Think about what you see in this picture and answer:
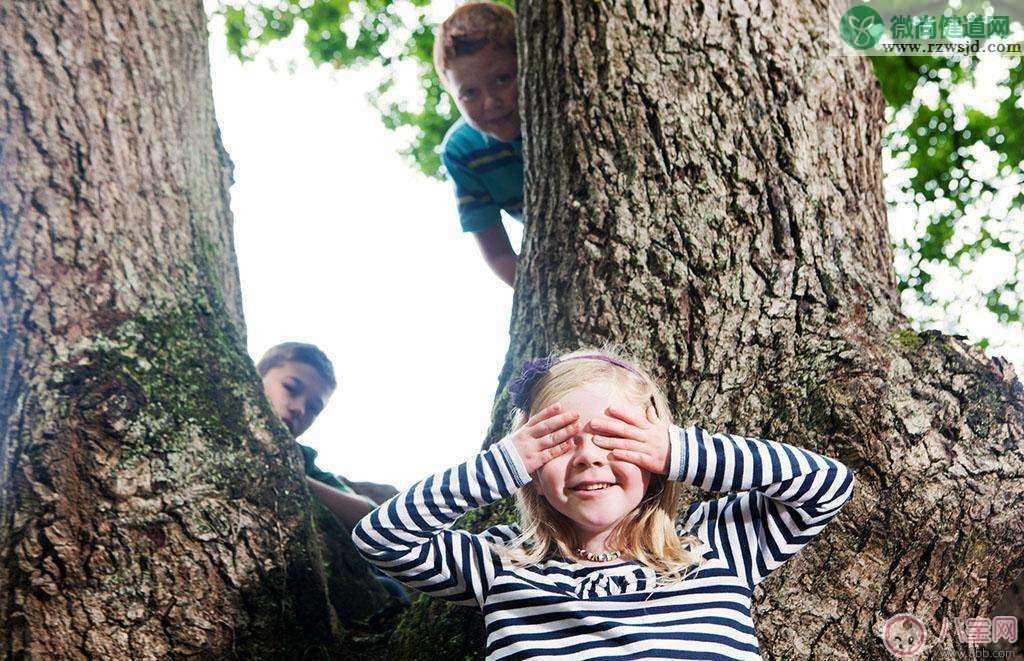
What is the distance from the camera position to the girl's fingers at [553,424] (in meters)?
1.96

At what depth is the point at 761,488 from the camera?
6.36 feet

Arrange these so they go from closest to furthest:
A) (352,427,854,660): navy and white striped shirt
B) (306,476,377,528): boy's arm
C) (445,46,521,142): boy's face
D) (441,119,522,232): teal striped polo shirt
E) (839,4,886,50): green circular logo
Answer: (352,427,854,660): navy and white striped shirt, (839,4,886,50): green circular logo, (306,476,377,528): boy's arm, (445,46,521,142): boy's face, (441,119,522,232): teal striped polo shirt

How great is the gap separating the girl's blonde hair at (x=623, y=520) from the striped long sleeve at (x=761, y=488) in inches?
4.8

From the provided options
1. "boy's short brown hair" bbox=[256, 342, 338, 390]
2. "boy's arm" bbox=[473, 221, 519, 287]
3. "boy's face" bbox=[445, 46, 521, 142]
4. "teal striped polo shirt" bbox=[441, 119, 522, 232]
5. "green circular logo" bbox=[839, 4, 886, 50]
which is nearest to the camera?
"green circular logo" bbox=[839, 4, 886, 50]

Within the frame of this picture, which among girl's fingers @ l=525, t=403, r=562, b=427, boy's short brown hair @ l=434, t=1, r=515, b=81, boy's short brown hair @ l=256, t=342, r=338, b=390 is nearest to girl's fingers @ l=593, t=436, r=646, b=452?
girl's fingers @ l=525, t=403, r=562, b=427

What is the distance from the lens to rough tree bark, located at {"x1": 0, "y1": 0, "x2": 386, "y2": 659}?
217cm

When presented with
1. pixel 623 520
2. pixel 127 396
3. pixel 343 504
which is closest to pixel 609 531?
pixel 623 520

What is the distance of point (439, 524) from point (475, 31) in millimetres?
2669

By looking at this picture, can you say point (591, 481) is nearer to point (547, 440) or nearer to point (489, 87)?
point (547, 440)

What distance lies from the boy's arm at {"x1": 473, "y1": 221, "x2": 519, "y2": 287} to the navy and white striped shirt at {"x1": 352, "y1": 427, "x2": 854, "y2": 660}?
2.58 meters

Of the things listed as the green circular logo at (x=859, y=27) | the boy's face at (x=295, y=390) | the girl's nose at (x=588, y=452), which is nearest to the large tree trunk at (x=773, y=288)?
the green circular logo at (x=859, y=27)

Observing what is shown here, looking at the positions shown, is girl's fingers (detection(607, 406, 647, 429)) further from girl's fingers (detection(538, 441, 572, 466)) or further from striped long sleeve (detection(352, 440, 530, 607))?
striped long sleeve (detection(352, 440, 530, 607))

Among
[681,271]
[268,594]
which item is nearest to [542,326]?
[681,271]

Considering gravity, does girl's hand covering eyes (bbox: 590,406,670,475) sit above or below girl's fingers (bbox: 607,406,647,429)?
below
